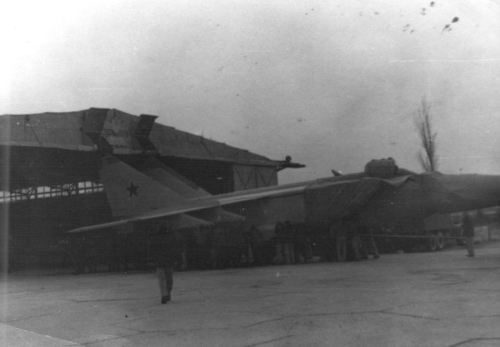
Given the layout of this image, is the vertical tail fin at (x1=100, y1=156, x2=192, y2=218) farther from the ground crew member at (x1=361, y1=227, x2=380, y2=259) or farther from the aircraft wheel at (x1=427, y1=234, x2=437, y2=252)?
the aircraft wheel at (x1=427, y1=234, x2=437, y2=252)

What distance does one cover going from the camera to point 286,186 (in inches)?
675

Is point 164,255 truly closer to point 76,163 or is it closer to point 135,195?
point 135,195

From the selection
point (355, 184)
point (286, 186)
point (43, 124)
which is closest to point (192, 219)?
point (286, 186)

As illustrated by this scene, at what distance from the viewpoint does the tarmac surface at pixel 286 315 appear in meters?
4.66

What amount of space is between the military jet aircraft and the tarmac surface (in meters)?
3.60

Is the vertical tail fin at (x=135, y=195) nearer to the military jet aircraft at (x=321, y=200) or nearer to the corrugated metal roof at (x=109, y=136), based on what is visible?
the military jet aircraft at (x=321, y=200)

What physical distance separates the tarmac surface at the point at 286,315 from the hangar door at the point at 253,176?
46.6 feet

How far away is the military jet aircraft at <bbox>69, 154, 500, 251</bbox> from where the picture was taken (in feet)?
43.7

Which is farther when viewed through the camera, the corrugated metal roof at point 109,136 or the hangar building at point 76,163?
the hangar building at point 76,163

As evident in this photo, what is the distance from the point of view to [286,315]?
5.95m

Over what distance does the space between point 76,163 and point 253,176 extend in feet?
28.8

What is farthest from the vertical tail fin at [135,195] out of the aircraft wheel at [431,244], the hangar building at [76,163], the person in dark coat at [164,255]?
the aircraft wheel at [431,244]

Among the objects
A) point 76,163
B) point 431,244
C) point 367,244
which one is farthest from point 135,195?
point 431,244

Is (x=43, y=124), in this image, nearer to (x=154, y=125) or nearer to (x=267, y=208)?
(x=154, y=125)
